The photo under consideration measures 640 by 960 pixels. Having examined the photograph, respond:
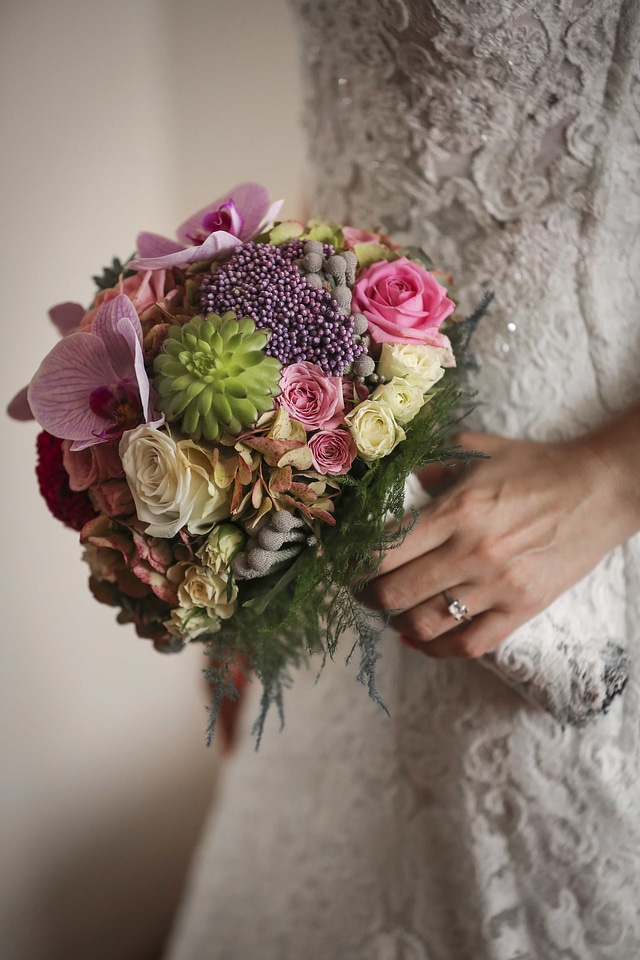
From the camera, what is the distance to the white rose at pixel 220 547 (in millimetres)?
495

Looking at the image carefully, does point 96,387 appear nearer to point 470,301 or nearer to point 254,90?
point 470,301

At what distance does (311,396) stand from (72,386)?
0.60ft

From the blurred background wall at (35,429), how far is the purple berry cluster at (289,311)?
0.74 metres

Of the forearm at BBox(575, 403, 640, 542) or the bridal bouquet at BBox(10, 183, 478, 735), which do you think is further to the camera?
the forearm at BBox(575, 403, 640, 542)

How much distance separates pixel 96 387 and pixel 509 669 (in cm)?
46

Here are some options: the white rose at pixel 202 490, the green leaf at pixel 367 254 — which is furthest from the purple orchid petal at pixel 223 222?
the white rose at pixel 202 490

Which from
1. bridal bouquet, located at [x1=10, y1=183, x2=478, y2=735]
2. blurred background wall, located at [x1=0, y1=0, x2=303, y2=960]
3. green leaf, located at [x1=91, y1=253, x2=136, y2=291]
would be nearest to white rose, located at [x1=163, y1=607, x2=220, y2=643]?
bridal bouquet, located at [x1=10, y1=183, x2=478, y2=735]

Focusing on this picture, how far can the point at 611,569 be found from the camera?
2.32 feet

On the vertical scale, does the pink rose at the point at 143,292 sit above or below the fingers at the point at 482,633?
above

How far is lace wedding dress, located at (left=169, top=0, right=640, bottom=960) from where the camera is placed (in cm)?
63

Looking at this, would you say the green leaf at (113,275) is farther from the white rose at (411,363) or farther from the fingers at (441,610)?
the fingers at (441,610)

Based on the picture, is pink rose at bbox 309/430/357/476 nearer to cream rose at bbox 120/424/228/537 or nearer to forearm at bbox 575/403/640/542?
cream rose at bbox 120/424/228/537

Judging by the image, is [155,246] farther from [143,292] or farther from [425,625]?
[425,625]

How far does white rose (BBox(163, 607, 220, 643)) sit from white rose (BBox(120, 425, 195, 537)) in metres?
0.09
